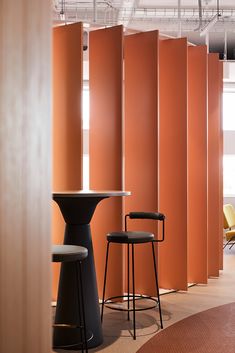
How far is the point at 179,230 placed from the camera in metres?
5.07

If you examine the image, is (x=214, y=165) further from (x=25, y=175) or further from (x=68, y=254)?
(x=25, y=175)

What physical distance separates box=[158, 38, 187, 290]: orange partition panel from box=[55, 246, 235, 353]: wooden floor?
0.88 ft

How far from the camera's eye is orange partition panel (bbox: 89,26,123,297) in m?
4.62

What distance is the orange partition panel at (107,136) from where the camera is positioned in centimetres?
462

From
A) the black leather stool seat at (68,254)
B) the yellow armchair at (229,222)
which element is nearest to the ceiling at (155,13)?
the yellow armchair at (229,222)

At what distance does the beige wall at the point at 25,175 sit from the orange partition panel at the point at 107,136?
342 cm

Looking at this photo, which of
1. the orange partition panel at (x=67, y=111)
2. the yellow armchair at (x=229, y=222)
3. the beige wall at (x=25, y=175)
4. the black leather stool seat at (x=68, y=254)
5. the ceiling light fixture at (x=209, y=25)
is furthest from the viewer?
the yellow armchair at (x=229, y=222)

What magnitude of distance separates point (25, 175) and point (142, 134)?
3.82 meters

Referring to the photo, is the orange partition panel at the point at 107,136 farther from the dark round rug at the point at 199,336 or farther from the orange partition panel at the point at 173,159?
the dark round rug at the point at 199,336

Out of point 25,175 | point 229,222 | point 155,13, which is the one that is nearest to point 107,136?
point 25,175

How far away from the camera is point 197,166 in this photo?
17.8 ft

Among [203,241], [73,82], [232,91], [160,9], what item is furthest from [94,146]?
[232,91]

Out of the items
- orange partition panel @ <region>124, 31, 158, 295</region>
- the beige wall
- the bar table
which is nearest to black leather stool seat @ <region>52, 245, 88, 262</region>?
the bar table

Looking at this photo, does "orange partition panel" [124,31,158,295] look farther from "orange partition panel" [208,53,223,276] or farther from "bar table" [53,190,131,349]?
"bar table" [53,190,131,349]
